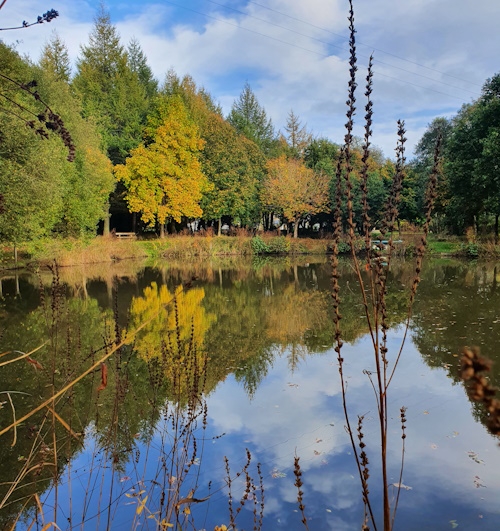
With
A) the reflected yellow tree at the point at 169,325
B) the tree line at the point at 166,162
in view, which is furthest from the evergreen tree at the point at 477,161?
the reflected yellow tree at the point at 169,325

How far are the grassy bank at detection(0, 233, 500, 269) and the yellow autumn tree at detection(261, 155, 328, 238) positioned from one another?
294 cm

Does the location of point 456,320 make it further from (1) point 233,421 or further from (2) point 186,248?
(2) point 186,248

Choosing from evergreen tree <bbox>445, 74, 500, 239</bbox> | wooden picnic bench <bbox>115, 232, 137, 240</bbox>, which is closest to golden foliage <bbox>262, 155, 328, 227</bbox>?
evergreen tree <bbox>445, 74, 500, 239</bbox>

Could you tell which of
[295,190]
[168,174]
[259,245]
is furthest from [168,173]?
[295,190]

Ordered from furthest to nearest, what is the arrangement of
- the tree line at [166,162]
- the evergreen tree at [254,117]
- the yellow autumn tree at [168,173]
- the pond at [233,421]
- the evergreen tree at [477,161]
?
A: the evergreen tree at [254,117], the yellow autumn tree at [168,173], the evergreen tree at [477,161], the tree line at [166,162], the pond at [233,421]

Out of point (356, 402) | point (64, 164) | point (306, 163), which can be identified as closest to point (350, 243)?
point (356, 402)

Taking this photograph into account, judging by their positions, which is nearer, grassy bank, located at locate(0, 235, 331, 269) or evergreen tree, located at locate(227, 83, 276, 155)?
grassy bank, located at locate(0, 235, 331, 269)

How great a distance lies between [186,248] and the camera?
2944 cm

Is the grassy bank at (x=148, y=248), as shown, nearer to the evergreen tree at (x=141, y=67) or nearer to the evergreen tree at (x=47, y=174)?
the evergreen tree at (x=47, y=174)

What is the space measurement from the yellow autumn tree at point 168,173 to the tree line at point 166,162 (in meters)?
0.08

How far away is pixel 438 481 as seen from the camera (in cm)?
401

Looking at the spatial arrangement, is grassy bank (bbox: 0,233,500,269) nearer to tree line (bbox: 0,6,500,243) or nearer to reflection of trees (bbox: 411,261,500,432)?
tree line (bbox: 0,6,500,243)

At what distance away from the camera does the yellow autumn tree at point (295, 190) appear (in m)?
34.3

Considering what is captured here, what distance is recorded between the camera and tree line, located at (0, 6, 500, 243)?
62.8 feet
